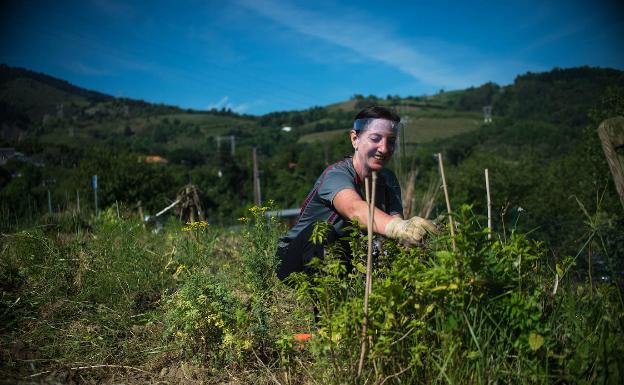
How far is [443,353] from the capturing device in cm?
159

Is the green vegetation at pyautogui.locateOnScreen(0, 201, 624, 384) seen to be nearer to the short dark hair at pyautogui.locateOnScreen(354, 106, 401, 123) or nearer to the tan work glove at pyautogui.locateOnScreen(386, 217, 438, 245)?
the tan work glove at pyautogui.locateOnScreen(386, 217, 438, 245)

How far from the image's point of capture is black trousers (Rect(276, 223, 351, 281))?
2572 millimetres

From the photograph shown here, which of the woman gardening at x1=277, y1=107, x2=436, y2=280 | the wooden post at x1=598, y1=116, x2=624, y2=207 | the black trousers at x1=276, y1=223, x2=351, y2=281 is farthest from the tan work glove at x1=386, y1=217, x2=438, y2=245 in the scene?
the wooden post at x1=598, y1=116, x2=624, y2=207

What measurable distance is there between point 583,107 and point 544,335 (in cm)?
6546

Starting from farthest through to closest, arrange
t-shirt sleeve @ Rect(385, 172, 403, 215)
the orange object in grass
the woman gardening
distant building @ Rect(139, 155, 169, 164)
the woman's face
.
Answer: distant building @ Rect(139, 155, 169, 164)
t-shirt sleeve @ Rect(385, 172, 403, 215)
the woman's face
the woman gardening
the orange object in grass

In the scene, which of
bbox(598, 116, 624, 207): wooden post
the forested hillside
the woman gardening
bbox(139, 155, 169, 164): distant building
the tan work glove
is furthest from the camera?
Answer: bbox(139, 155, 169, 164): distant building

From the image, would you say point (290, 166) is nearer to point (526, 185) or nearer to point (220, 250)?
point (526, 185)

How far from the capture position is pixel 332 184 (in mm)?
2352

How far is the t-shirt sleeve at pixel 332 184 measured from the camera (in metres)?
2.29

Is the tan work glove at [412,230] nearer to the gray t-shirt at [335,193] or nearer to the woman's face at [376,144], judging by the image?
the gray t-shirt at [335,193]

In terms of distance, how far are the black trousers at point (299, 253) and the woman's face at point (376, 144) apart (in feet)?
1.70

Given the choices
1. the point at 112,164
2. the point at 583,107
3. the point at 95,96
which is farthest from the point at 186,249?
the point at 95,96

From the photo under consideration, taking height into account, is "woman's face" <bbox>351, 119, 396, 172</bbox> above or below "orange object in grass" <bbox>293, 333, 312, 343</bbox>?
above

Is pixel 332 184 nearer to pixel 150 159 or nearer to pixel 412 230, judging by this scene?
pixel 412 230
